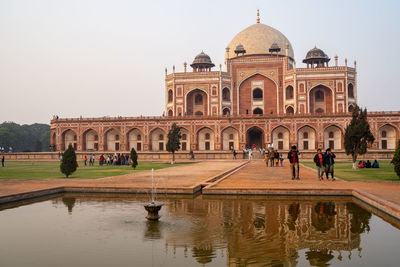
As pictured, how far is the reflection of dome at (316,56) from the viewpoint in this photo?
4250 cm

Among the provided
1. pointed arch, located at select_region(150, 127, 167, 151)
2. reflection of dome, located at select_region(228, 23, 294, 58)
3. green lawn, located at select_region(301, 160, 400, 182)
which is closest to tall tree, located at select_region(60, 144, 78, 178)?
green lawn, located at select_region(301, 160, 400, 182)

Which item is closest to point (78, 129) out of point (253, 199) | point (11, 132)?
point (11, 132)

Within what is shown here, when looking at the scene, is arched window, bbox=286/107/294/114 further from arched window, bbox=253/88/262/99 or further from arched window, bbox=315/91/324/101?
arched window, bbox=253/88/262/99

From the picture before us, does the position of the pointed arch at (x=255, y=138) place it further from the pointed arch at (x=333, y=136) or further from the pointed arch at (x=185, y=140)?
the pointed arch at (x=333, y=136)

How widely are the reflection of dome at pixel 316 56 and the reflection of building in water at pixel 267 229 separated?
121 feet

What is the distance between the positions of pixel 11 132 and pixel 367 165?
48679mm

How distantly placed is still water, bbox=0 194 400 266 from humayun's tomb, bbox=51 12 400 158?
2483cm

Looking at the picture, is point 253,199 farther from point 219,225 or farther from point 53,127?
point 53,127

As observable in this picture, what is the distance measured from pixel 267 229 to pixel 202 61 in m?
39.9

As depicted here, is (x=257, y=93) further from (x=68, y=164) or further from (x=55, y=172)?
(x=68, y=164)

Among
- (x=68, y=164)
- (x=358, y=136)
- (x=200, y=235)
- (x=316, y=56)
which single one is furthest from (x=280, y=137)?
(x=200, y=235)

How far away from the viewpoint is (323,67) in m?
41.1

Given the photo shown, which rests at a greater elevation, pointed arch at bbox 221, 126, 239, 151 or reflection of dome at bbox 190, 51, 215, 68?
reflection of dome at bbox 190, 51, 215, 68

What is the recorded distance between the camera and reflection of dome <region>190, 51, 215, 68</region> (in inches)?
1747
